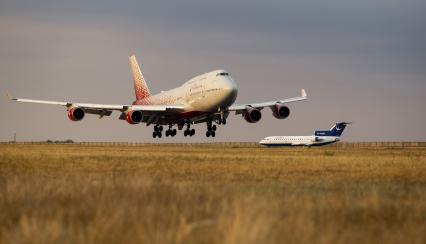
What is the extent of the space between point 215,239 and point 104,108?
71.9 m

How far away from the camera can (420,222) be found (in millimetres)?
14820

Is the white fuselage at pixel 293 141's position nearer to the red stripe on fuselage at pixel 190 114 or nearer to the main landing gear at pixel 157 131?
the main landing gear at pixel 157 131

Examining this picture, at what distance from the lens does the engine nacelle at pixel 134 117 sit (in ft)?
261

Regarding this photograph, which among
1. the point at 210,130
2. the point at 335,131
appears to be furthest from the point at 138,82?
the point at 335,131

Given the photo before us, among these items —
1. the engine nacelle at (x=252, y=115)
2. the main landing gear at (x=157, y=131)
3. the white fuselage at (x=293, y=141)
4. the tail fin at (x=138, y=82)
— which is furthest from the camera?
the white fuselage at (x=293, y=141)

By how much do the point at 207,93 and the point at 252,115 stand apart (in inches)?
383

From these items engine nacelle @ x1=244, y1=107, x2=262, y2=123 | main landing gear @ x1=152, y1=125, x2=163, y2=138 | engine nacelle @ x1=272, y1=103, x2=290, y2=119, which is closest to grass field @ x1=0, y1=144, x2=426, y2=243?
engine nacelle @ x1=272, y1=103, x2=290, y2=119

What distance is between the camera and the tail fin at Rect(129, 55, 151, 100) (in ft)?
369

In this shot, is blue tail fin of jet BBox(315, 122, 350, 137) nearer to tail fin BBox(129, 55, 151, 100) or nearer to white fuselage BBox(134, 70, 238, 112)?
tail fin BBox(129, 55, 151, 100)

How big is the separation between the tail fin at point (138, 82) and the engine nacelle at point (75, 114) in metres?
33.3

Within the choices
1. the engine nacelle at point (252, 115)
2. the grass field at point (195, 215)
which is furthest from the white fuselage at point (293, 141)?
the grass field at point (195, 215)

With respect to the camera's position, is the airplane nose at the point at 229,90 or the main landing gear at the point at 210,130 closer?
the airplane nose at the point at 229,90

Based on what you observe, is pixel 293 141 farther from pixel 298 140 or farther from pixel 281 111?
pixel 281 111

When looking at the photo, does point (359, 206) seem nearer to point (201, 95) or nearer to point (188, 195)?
point (188, 195)
